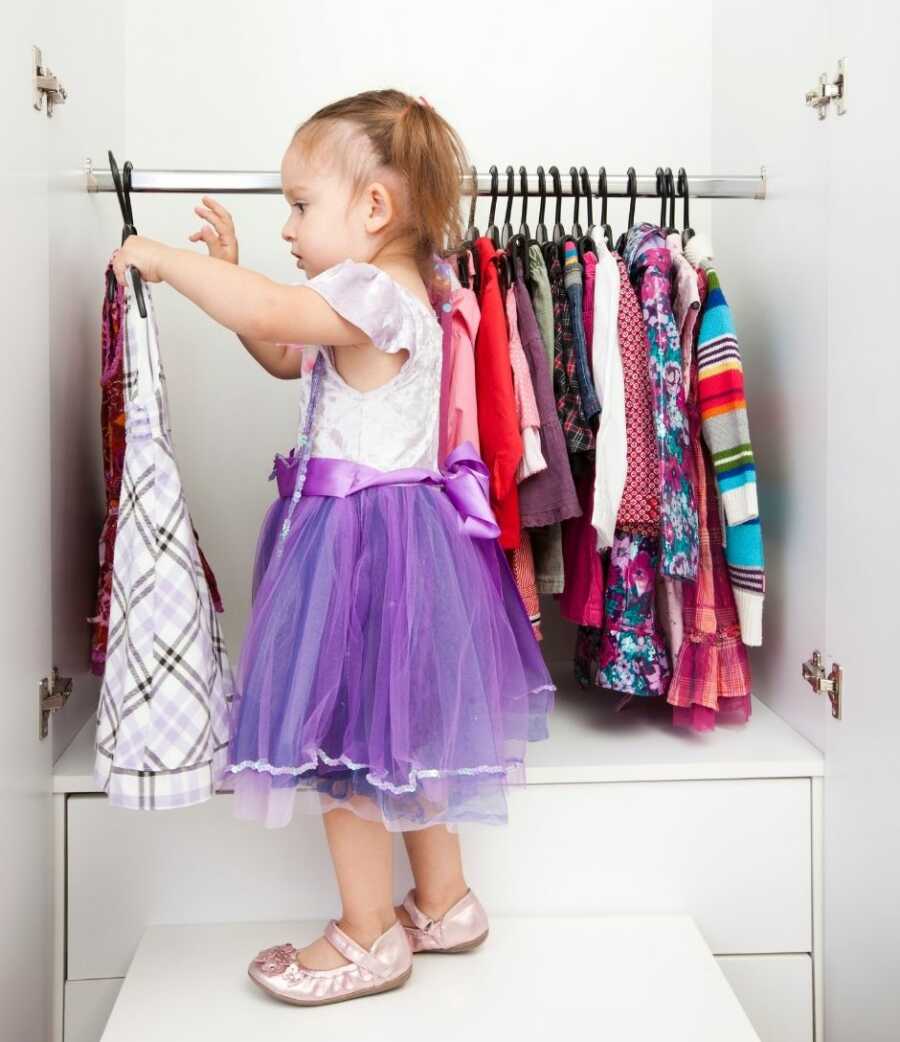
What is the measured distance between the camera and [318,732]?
1.21m

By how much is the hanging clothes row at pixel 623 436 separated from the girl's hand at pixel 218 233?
31 cm

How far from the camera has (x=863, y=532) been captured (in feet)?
4.66

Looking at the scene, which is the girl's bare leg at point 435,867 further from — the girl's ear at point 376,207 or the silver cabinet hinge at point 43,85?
the silver cabinet hinge at point 43,85

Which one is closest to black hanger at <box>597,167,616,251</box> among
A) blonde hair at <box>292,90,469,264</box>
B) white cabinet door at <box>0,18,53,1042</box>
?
blonde hair at <box>292,90,469,264</box>

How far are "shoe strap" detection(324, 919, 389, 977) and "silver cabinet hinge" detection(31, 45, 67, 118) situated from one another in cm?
113

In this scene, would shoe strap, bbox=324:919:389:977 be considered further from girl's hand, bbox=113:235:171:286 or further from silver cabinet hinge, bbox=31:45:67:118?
silver cabinet hinge, bbox=31:45:67:118

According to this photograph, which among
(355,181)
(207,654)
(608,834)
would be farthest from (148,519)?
(608,834)

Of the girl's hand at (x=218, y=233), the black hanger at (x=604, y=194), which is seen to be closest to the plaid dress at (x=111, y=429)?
the girl's hand at (x=218, y=233)

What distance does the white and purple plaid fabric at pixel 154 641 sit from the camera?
1.22m

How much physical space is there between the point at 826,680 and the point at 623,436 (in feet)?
1.50

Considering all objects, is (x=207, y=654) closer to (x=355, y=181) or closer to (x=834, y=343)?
(x=355, y=181)

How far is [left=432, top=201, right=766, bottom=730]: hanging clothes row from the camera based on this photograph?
1.55 m

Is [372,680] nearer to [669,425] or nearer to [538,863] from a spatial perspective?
[538,863]

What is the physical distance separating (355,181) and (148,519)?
0.49 m
